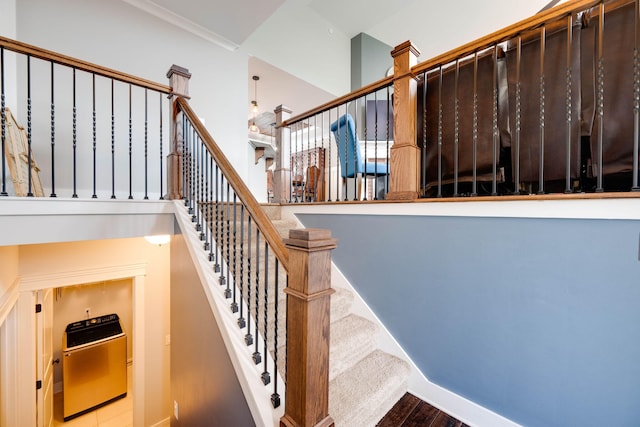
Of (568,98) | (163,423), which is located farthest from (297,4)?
(163,423)

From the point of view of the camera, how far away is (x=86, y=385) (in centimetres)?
419

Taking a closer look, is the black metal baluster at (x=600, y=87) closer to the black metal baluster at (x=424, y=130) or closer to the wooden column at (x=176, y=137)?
the black metal baluster at (x=424, y=130)

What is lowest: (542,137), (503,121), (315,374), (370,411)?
(370,411)

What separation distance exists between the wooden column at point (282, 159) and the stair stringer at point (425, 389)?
1169 millimetres

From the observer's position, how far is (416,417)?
1.55m

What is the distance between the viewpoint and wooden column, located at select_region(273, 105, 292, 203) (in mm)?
2984

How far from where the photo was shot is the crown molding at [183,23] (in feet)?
9.88

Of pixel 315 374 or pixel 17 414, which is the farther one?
pixel 17 414

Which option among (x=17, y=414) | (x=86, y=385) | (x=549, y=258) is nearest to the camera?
(x=549, y=258)

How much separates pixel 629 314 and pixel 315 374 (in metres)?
1.27

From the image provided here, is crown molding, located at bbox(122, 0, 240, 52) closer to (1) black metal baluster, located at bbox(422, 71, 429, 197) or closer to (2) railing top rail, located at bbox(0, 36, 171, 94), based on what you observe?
(2) railing top rail, located at bbox(0, 36, 171, 94)

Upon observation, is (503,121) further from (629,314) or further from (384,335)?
(384,335)

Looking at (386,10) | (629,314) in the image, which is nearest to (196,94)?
(386,10)

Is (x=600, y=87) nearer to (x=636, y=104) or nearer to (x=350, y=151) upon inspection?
(x=636, y=104)
